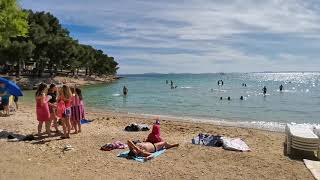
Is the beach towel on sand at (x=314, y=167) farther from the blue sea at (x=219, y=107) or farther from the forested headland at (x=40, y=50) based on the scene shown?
the forested headland at (x=40, y=50)

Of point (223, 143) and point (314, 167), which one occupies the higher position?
point (223, 143)

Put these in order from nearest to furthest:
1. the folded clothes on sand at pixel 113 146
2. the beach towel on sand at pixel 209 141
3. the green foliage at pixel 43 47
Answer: the folded clothes on sand at pixel 113 146
the beach towel on sand at pixel 209 141
the green foliage at pixel 43 47

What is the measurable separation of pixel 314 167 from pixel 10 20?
11.3 meters

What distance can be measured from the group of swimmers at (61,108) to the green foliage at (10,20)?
3464mm

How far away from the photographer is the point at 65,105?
1271 centimetres

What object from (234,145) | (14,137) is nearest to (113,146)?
(14,137)

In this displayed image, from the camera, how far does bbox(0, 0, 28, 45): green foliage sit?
587 inches

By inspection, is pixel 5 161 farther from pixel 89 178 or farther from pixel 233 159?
pixel 233 159

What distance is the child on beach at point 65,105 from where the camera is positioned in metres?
12.5

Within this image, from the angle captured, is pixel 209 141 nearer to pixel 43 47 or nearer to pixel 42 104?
pixel 42 104

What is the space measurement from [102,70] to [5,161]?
98.7m

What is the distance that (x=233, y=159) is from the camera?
10445mm

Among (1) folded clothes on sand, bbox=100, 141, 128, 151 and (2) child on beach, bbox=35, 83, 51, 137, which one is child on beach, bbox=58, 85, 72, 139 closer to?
(2) child on beach, bbox=35, 83, 51, 137

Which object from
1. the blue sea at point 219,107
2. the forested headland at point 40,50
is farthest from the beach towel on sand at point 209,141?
the forested headland at point 40,50
